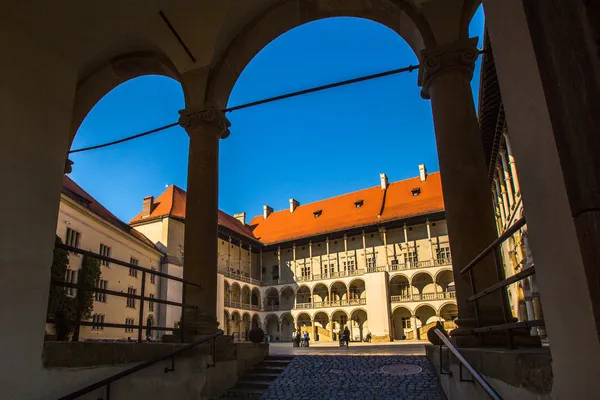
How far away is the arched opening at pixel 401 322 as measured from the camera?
4649 cm

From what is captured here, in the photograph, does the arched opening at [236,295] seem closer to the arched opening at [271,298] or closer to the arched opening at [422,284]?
the arched opening at [271,298]

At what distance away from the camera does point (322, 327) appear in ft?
169

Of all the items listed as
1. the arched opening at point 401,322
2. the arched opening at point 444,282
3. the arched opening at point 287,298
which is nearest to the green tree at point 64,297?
the arched opening at point 287,298

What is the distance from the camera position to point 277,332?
54.3 m

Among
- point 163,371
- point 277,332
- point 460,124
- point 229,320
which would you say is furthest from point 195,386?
point 277,332

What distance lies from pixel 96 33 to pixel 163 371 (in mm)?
3712

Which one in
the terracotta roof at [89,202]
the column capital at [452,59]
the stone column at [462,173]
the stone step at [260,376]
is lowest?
the stone step at [260,376]

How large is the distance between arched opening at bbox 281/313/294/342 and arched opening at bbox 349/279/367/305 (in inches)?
333

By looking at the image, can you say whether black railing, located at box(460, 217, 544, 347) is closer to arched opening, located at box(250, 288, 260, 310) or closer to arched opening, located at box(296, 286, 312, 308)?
arched opening, located at box(296, 286, 312, 308)

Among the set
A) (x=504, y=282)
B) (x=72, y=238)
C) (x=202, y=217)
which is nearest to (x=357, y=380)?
(x=202, y=217)

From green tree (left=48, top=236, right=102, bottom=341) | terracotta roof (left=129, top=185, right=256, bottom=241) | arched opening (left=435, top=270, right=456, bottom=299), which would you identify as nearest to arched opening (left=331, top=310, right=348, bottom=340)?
arched opening (left=435, top=270, right=456, bottom=299)

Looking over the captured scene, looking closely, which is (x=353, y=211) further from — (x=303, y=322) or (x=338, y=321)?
(x=303, y=322)

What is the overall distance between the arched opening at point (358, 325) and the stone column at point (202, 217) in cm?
4374

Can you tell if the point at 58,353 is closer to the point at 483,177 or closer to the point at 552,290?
the point at 552,290
